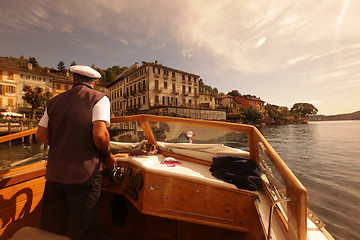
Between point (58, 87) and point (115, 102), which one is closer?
point (58, 87)

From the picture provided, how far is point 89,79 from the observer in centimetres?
151

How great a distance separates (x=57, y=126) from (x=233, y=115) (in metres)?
50.1

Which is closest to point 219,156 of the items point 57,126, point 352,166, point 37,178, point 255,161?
point 255,161

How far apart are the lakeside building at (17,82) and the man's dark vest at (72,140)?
4033cm

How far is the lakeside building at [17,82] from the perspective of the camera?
90.6ft

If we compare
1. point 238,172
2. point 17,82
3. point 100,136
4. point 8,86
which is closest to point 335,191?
point 238,172

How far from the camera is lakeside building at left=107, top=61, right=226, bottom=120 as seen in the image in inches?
1141

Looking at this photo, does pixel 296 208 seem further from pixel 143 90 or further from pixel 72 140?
pixel 143 90

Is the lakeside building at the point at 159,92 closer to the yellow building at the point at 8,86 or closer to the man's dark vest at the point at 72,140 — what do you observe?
the yellow building at the point at 8,86

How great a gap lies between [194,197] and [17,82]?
142 ft

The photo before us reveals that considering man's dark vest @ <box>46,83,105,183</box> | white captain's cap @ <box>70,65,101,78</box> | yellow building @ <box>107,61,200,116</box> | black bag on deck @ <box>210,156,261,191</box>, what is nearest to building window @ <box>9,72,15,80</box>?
yellow building @ <box>107,61,200,116</box>

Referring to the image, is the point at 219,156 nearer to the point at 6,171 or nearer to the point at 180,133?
the point at 180,133

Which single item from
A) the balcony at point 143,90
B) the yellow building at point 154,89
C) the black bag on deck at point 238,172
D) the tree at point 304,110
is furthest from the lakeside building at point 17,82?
the tree at point 304,110

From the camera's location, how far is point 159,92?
99.2 ft
